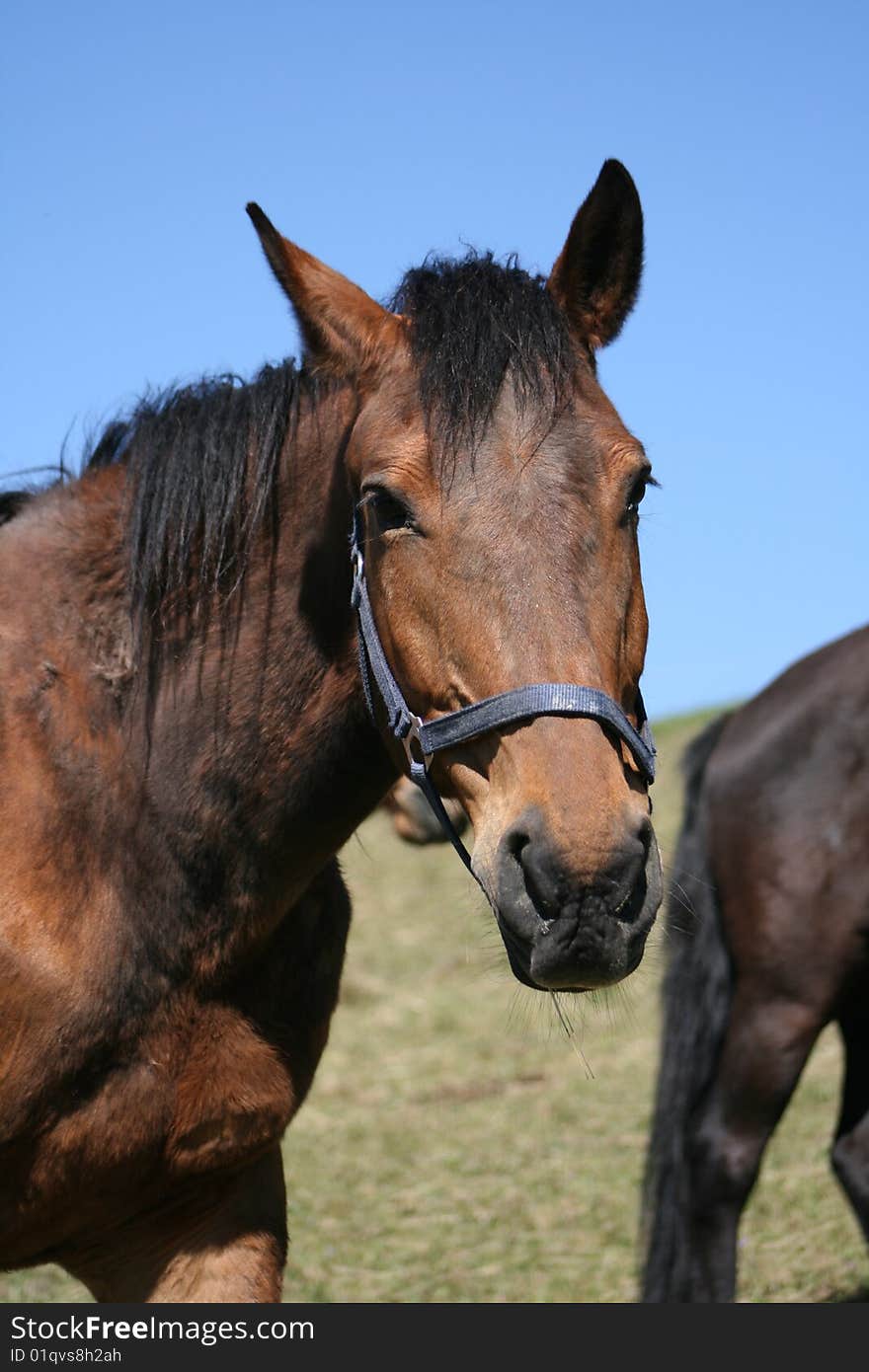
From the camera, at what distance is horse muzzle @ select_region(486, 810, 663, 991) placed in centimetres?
228

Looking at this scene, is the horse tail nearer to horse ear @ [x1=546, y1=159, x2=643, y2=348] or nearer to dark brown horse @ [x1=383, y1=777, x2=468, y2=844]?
dark brown horse @ [x1=383, y1=777, x2=468, y2=844]

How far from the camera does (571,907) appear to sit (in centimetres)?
228

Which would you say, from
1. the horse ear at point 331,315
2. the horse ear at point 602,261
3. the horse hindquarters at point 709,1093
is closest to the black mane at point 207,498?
the horse ear at point 331,315

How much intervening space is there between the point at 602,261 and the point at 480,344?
1.58 ft

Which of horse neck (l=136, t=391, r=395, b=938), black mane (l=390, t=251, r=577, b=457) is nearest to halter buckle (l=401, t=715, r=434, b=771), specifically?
horse neck (l=136, t=391, r=395, b=938)

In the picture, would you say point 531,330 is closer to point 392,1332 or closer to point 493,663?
point 493,663

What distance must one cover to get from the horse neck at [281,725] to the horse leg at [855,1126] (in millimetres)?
3256

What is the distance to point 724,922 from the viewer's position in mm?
5680

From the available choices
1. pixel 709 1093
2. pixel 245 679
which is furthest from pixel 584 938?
pixel 709 1093

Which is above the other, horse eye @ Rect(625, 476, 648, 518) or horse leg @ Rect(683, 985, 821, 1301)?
horse eye @ Rect(625, 476, 648, 518)

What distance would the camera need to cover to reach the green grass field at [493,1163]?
5676mm

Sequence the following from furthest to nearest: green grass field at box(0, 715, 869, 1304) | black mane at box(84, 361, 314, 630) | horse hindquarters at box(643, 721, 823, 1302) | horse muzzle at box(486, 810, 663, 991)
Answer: green grass field at box(0, 715, 869, 1304)
horse hindquarters at box(643, 721, 823, 1302)
black mane at box(84, 361, 314, 630)
horse muzzle at box(486, 810, 663, 991)

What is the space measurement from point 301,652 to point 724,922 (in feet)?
10.5

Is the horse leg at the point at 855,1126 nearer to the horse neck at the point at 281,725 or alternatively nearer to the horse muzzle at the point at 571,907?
the horse neck at the point at 281,725
